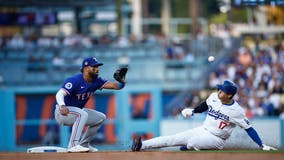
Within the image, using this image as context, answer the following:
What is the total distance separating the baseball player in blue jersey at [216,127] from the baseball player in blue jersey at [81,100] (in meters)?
0.83

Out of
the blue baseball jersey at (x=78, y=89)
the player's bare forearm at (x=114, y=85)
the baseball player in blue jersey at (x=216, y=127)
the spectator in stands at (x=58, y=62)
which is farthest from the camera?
the spectator in stands at (x=58, y=62)

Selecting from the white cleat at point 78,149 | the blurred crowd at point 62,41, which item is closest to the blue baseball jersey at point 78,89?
the white cleat at point 78,149

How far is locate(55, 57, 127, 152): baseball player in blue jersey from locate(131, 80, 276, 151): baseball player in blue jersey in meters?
0.83

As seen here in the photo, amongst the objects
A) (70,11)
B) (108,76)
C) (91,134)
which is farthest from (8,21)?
(91,134)

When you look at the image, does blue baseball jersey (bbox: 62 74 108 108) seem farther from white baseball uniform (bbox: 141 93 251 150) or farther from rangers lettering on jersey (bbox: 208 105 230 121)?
rangers lettering on jersey (bbox: 208 105 230 121)

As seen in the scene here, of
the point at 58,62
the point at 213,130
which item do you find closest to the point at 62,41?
the point at 58,62

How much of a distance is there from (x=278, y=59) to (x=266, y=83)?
1.66 meters

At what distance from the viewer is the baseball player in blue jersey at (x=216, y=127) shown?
41.1ft

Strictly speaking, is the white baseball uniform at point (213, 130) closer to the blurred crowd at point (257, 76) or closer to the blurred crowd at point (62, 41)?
the blurred crowd at point (257, 76)

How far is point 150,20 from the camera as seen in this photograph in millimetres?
37250

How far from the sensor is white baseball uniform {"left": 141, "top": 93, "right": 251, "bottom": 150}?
12.6 metres

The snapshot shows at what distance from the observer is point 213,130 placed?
12703 mm

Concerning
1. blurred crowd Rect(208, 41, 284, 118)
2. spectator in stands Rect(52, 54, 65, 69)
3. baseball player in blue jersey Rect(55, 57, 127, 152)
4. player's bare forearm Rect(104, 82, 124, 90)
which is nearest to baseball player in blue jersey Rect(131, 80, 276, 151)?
baseball player in blue jersey Rect(55, 57, 127, 152)

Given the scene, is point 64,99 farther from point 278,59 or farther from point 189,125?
point 278,59
